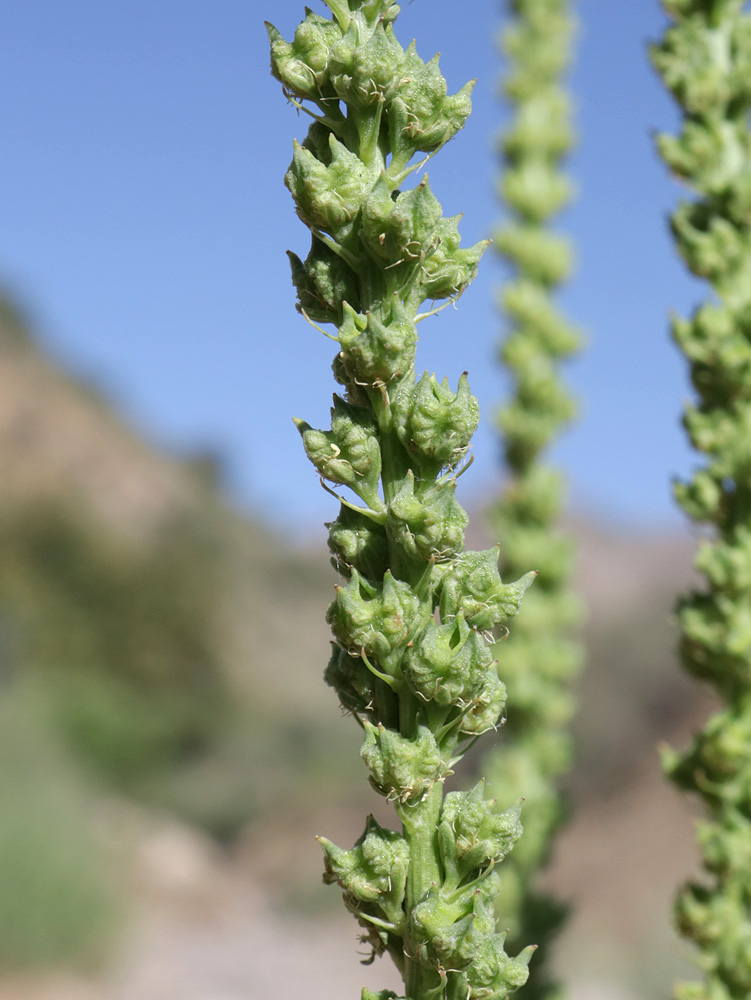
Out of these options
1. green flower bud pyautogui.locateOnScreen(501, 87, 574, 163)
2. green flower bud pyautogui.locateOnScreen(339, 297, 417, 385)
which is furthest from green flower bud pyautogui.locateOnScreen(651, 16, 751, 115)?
green flower bud pyautogui.locateOnScreen(501, 87, 574, 163)

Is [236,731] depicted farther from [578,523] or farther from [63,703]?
[578,523]

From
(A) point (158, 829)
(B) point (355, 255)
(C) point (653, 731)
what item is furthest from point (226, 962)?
(B) point (355, 255)

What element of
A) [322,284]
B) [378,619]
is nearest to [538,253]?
[322,284]

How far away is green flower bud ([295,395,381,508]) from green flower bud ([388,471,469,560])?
95 millimetres

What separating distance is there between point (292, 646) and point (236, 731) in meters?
3.70

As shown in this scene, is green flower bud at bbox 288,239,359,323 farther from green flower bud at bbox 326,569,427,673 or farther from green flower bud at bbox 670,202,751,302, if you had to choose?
green flower bud at bbox 670,202,751,302

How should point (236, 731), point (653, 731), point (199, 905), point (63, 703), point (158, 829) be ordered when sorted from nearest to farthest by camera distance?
Answer: point (199, 905)
point (653, 731)
point (158, 829)
point (63, 703)
point (236, 731)

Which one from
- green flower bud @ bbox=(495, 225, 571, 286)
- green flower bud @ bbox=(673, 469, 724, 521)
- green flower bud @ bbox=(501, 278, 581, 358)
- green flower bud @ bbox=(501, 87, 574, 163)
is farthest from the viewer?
green flower bud @ bbox=(501, 87, 574, 163)

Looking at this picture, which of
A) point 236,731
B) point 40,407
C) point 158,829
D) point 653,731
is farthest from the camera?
point 40,407

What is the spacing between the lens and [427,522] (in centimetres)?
182

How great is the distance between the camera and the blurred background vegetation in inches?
581

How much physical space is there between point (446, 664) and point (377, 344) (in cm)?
57

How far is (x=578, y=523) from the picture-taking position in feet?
84.4

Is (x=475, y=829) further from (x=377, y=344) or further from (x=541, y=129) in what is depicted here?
(x=541, y=129)
